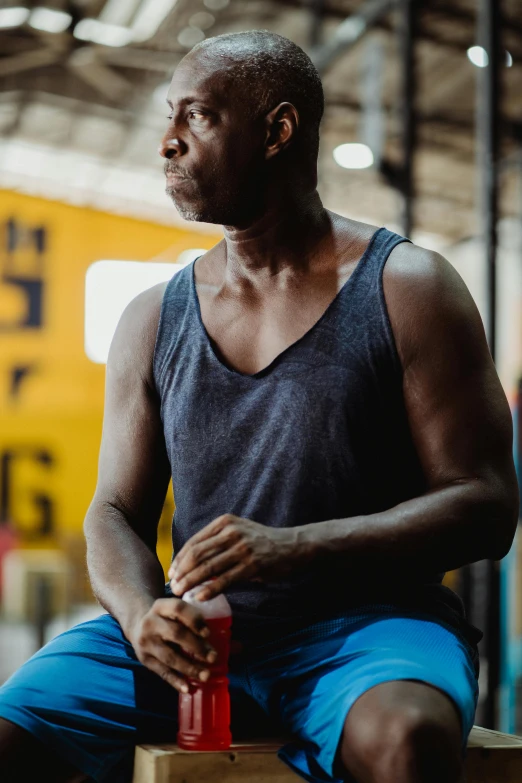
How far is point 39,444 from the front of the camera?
30.0 feet

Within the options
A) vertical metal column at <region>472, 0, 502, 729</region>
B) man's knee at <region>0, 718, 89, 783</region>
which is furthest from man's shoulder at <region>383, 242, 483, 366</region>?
vertical metal column at <region>472, 0, 502, 729</region>

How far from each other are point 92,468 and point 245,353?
7637 mm

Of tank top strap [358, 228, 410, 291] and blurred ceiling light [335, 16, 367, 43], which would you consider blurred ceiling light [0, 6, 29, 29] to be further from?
tank top strap [358, 228, 410, 291]

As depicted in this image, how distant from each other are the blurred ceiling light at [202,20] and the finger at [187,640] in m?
7.24

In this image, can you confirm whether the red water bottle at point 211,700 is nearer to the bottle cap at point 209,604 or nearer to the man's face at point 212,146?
the bottle cap at point 209,604

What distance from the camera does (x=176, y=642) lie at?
1.47 meters

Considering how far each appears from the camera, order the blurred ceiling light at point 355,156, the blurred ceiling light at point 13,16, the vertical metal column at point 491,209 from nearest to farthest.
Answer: the vertical metal column at point 491,209
the blurred ceiling light at point 355,156
the blurred ceiling light at point 13,16

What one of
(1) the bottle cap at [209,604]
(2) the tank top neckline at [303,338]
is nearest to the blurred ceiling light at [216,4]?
(2) the tank top neckline at [303,338]

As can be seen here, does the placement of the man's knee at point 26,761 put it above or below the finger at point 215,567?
below

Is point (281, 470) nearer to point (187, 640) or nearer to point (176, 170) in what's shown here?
point (187, 640)

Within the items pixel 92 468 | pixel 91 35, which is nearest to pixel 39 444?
pixel 92 468

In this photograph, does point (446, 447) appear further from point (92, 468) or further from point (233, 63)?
point (92, 468)

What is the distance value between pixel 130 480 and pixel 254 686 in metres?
0.43

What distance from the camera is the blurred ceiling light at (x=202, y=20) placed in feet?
26.3
